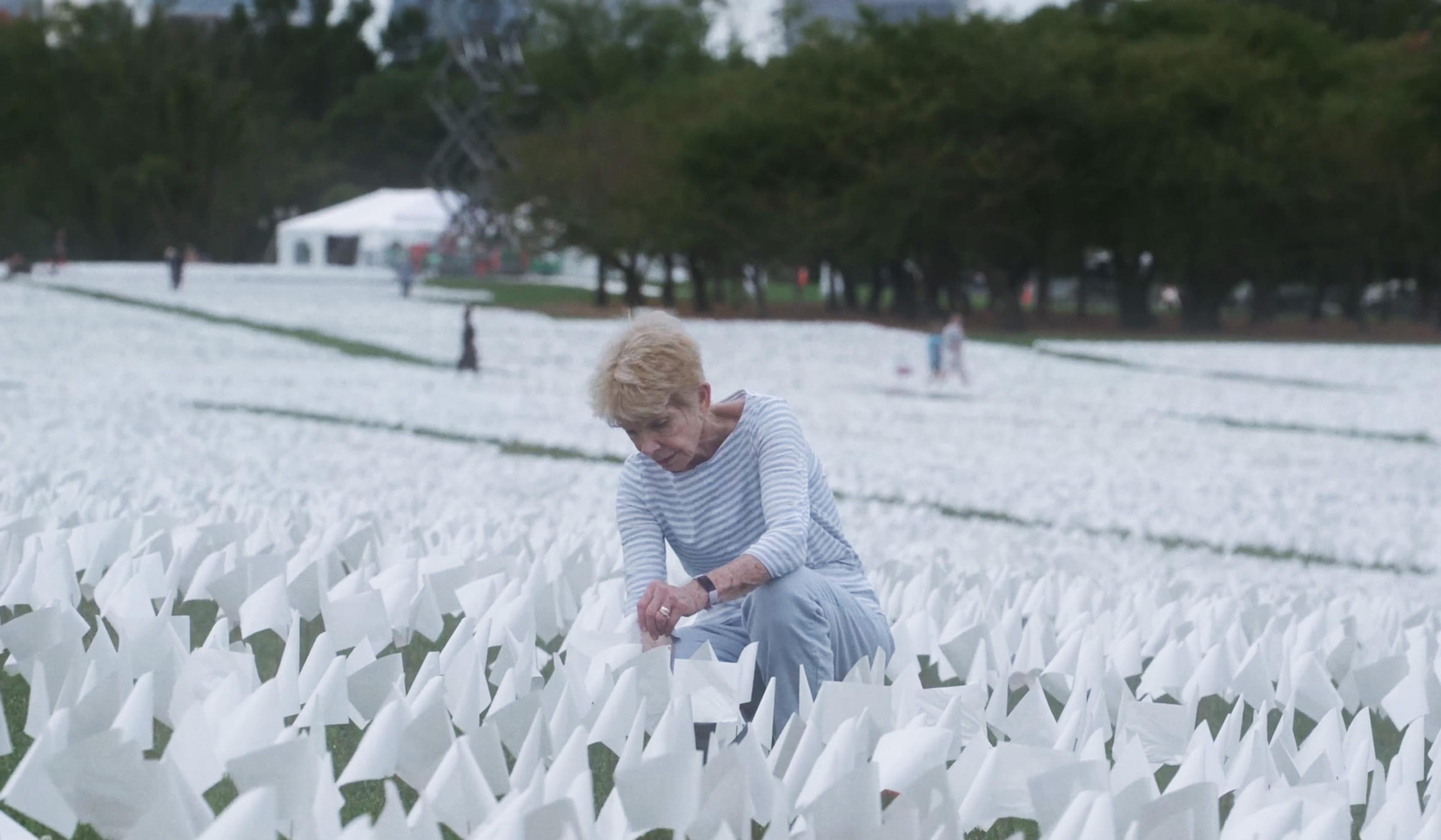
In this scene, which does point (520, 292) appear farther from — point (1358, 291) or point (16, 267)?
point (1358, 291)

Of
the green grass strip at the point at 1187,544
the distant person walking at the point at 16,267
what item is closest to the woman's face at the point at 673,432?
the green grass strip at the point at 1187,544

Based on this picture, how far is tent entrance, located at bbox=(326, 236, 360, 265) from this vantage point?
250 ft

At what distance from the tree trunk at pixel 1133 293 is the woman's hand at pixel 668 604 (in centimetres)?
4788

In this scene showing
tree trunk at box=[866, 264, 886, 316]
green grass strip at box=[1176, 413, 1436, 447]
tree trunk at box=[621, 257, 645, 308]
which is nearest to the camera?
green grass strip at box=[1176, 413, 1436, 447]

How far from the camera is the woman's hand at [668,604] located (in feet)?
13.4

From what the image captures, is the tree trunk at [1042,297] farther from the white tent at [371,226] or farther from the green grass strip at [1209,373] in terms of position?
the white tent at [371,226]

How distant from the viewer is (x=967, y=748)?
3660 millimetres

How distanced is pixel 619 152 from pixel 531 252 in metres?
3.71

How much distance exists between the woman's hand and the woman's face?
0.29 metres

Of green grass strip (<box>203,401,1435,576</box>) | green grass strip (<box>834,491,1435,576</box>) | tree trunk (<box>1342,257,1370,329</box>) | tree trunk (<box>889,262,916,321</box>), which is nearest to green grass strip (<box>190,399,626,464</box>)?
green grass strip (<box>203,401,1435,576</box>)

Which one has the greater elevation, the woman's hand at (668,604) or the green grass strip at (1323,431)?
the woman's hand at (668,604)

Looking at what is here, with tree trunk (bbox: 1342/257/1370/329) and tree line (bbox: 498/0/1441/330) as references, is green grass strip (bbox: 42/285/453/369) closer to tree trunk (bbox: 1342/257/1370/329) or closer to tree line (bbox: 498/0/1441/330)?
tree line (bbox: 498/0/1441/330)

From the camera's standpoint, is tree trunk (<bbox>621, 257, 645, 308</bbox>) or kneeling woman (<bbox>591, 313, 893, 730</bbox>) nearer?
kneeling woman (<bbox>591, 313, 893, 730</bbox>)

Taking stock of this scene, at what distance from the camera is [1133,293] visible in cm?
5138
